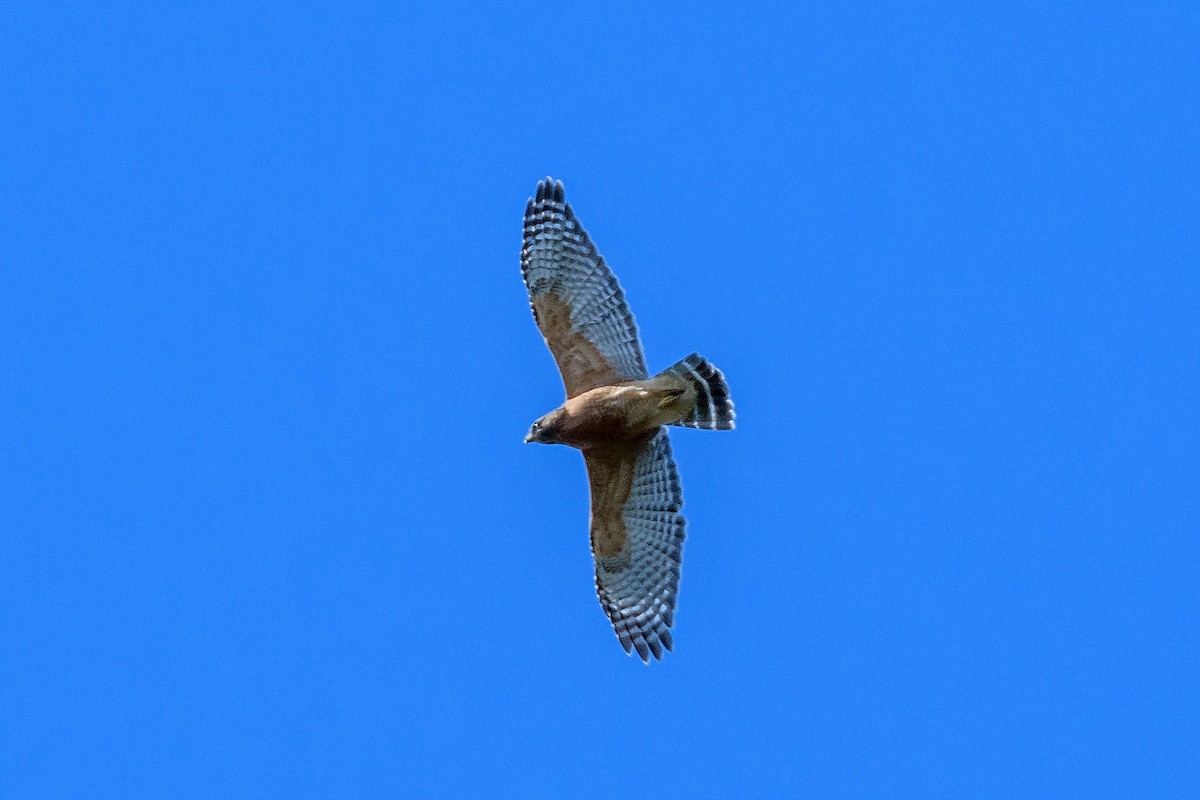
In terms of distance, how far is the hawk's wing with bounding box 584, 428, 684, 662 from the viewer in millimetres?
12266

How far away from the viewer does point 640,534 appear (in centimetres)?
1238

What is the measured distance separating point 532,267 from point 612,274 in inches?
28.0

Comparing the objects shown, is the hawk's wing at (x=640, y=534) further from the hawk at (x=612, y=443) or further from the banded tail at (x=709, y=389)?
Result: the banded tail at (x=709, y=389)

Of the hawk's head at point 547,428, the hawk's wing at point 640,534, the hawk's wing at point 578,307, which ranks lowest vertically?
the hawk's wing at point 640,534

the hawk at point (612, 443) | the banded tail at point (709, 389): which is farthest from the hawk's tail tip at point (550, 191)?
the banded tail at point (709, 389)

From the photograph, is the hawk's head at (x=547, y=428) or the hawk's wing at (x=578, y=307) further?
the hawk's wing at (x=578, y=307)

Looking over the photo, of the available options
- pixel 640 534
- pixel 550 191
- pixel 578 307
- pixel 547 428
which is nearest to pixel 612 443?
pixel 547 428

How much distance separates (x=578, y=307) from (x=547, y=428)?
112cm

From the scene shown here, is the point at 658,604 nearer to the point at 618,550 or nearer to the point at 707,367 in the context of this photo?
the point at 618,550

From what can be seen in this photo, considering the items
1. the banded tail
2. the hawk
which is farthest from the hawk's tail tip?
the banded tail

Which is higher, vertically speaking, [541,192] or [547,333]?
[541,192]

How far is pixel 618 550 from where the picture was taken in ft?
40.8

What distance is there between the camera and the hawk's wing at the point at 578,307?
484 inches

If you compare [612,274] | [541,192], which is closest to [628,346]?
[612,274]
